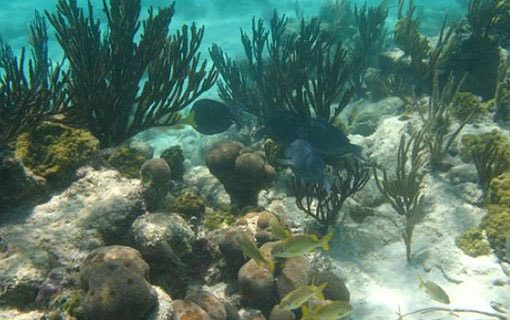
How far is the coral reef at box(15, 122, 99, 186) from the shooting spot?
4492 mm

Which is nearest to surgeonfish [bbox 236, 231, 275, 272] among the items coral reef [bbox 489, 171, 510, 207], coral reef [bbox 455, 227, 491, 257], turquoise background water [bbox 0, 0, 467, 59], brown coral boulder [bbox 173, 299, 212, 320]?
brown coral boulder [bbox 173, 299, 212, 320]

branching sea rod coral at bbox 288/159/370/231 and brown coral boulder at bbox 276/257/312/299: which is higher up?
branching sea rod coral at bbox 288/159/370/231

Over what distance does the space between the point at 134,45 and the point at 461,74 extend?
6187mm

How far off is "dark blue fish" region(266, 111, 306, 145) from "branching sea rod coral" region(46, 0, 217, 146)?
5.01ft

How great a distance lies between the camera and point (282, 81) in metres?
6.83

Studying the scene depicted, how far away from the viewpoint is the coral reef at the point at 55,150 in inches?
177

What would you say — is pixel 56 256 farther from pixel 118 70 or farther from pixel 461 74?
pixel 461 74

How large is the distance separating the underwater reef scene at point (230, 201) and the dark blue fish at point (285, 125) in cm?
2

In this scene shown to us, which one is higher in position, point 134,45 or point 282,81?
point 134,45

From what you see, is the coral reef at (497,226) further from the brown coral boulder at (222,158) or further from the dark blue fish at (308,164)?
the brown coral boulder at (222,158)

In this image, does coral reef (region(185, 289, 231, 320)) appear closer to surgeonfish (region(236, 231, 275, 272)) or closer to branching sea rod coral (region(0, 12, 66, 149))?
surgeonfish (region(236, 231, 275, 272))

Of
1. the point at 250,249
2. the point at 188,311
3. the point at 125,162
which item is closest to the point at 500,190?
the point at 250,249

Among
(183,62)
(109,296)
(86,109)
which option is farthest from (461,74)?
(109,296)

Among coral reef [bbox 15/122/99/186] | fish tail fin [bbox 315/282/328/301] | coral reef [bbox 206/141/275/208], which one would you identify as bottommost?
fish tail fin [bbox 315/282/328/301]
